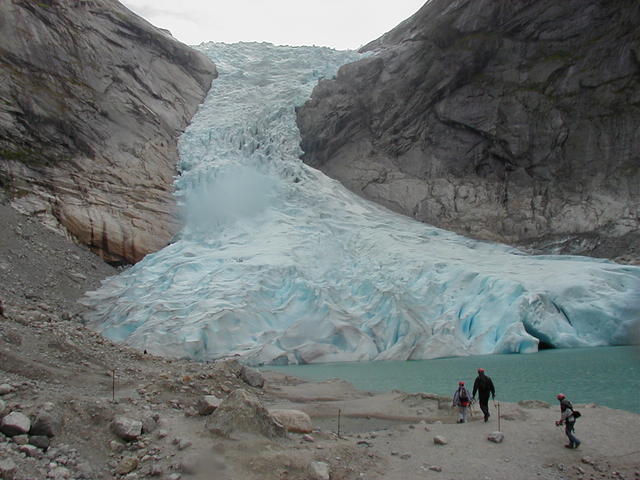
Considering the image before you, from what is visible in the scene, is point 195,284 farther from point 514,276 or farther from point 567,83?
point 567,83

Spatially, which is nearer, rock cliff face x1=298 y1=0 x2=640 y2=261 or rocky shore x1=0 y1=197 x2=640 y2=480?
rocky shore x1=0 y1=197 x2=640 y2=480

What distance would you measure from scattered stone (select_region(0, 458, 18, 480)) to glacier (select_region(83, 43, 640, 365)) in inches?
376

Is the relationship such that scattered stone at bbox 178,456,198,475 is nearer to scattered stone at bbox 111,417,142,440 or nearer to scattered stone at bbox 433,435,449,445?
scattered stone at bbox 111,417,142,440

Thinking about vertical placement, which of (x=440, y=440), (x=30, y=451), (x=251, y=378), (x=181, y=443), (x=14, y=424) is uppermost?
(x=14, y=424)

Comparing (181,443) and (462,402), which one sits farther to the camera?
(462,402)

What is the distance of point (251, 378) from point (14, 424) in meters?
4.52

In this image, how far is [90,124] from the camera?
20.9 meters

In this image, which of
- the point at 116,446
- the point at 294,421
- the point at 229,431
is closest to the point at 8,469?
the point at 116,446

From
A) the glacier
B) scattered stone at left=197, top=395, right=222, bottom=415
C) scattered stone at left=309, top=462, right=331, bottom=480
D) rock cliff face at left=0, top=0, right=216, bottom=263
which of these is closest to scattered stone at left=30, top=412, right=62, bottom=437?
scattered stone at left=197, top=395, right=222, bottom=415

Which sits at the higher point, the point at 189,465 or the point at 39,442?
the point at 39,442

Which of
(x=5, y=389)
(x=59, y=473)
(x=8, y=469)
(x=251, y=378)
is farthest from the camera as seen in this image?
(x=251, y=378)

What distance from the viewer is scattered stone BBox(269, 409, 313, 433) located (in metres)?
5.70

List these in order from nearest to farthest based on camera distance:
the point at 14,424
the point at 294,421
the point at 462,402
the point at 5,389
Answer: the point at 14,424
the point at 5,389
the point at 294,421
the point at 462,402

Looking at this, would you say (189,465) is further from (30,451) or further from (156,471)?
(30,451)
